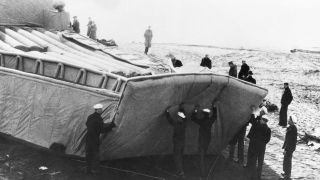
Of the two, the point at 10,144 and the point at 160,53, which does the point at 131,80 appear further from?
the point at 160,53

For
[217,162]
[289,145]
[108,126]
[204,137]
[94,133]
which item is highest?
[108,126]

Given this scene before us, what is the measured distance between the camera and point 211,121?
9469mm

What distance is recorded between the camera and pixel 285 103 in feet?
42.1

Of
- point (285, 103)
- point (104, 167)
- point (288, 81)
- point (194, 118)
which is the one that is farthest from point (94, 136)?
point (288, 81)

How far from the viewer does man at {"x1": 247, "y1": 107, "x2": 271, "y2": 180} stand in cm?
923

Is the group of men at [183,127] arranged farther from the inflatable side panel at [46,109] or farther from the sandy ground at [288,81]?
the sandy ground at [288,81]

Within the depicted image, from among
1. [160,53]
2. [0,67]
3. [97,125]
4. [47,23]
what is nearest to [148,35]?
[160,53]

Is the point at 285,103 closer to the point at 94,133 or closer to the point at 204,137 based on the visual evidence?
the point at 204,137

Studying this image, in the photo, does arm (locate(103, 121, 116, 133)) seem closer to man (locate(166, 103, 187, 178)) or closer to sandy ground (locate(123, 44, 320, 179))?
man (locate(166, 103, 187, 178))

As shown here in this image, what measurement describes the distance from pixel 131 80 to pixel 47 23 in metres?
7.97

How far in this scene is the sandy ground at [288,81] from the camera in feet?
35.9

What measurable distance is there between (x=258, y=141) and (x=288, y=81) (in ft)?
34.4

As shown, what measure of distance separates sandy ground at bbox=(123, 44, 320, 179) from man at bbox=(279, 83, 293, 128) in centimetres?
24

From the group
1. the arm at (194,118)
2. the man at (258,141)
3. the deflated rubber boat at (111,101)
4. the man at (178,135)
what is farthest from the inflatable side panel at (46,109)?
the man at (258,141)
